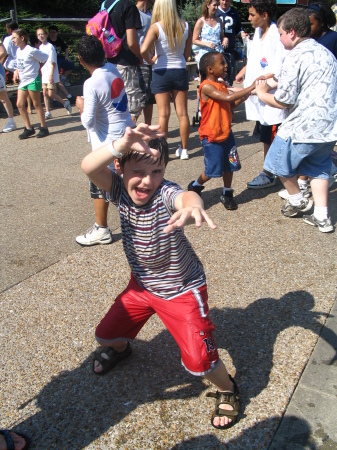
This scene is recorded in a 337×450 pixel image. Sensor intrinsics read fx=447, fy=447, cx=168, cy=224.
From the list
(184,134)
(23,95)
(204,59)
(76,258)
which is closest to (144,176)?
(76,258)

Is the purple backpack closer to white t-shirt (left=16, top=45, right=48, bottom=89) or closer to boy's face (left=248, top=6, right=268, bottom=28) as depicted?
boy's face (left=248, top=6, right=268, bottom=28)

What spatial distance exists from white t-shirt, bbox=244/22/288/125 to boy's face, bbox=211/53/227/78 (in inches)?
28.9

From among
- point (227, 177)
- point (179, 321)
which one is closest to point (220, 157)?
point (227, 177)

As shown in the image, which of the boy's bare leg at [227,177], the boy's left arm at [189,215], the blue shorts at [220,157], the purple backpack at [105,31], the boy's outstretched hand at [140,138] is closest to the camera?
the boy's left arm at [189,215]

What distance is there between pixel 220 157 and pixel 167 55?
2033mm

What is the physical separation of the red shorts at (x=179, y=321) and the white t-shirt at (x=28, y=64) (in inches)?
256

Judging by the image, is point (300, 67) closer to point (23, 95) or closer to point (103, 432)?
point (103, 432)

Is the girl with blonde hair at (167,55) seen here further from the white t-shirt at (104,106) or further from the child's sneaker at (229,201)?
the white t-shirt at (104,106)

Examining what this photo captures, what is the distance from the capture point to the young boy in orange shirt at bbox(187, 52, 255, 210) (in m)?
4.28

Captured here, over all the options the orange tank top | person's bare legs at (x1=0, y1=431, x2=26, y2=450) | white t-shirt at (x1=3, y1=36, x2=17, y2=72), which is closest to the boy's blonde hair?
the orange tank top

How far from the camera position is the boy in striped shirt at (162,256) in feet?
7.04

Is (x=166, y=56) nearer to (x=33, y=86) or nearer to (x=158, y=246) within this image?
(x=33, y=86)

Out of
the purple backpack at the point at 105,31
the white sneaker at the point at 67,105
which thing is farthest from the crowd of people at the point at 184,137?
the white sneaker at the point at 67,105

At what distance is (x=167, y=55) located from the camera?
5781mm
